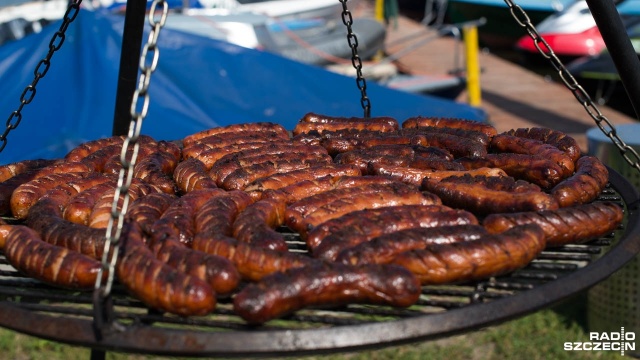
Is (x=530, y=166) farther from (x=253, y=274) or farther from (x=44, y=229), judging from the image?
(x=44, y=229)

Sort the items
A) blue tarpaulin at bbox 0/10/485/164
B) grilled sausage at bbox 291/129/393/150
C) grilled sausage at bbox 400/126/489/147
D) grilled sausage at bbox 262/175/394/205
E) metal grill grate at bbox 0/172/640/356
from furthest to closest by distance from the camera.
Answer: blue tarpaulin at bbox 0/10/485/164 < grilled sausage at bbox 291/129/393/150 < grilled sausage at bbox 400/126/489/147 < grilled sausage at bbox 262/175/394/205 < metal grill grate at bbox 0/172/640/356

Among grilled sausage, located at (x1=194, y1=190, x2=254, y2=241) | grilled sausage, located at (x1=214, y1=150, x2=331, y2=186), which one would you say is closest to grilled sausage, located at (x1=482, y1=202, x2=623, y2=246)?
grilled sausage, located at (x1=194, y1=190, x2=254, y2=241)

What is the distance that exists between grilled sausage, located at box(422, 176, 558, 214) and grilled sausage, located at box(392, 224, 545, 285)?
0.37 m

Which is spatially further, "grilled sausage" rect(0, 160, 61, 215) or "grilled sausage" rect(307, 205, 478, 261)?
"grilled sausage" rect(0, 160, 61, 215)

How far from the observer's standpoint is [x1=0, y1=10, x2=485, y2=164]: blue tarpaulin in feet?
21.7

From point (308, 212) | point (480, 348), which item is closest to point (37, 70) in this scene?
point (308, 212)

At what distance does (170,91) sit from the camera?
7.31 meters

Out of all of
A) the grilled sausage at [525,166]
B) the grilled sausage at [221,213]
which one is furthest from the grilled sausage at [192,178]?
the grilled sausage at [525,166]

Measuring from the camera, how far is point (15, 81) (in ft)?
22.5

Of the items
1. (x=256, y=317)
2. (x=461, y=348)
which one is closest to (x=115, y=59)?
(x=461, y=348)

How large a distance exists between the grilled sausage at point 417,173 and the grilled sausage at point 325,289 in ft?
3.38

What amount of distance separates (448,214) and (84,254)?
141 cm

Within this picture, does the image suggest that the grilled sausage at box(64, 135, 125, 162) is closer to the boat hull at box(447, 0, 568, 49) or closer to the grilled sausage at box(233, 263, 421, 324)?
the grilled sausage at box(233, 263, 421, 324)

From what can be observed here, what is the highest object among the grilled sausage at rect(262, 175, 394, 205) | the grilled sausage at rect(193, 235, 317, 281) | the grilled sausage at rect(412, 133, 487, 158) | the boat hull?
the boat hull
